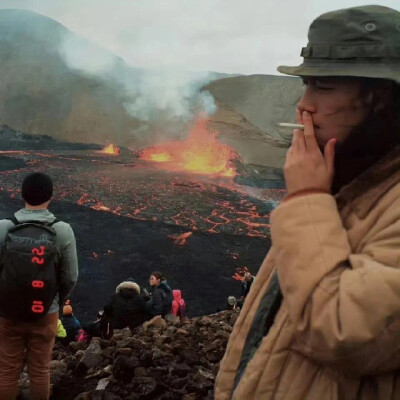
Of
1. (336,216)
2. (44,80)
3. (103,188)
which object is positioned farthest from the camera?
(44,80)

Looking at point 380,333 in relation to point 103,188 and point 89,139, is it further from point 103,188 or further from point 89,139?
point 89,139

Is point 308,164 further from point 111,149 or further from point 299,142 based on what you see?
point 111,149

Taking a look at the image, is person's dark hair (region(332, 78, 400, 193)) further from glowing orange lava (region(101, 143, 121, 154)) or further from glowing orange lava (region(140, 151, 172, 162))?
glowing orange lava (region(101, 143, 121, 154))

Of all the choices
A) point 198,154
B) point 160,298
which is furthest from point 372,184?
point 198,154

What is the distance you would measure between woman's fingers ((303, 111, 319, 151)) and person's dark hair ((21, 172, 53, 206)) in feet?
7.14

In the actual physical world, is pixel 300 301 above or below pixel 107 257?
above

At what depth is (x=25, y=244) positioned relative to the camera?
265 cm

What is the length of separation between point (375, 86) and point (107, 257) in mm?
9796

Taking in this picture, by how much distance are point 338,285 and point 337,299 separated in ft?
0.12

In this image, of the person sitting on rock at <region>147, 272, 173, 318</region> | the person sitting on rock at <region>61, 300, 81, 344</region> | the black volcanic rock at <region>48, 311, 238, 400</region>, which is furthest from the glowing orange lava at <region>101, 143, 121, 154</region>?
the black volcanic rock at <region>48, 311, 238, 400</region>

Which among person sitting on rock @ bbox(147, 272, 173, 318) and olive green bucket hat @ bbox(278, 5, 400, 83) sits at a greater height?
olive green bucket hat @ bbox(278, 5, 400, 83)

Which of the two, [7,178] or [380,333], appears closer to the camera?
[380,333]

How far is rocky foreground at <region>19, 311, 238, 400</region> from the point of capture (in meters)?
3.10

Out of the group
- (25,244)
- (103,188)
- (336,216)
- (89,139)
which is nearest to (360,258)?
(336,216)
